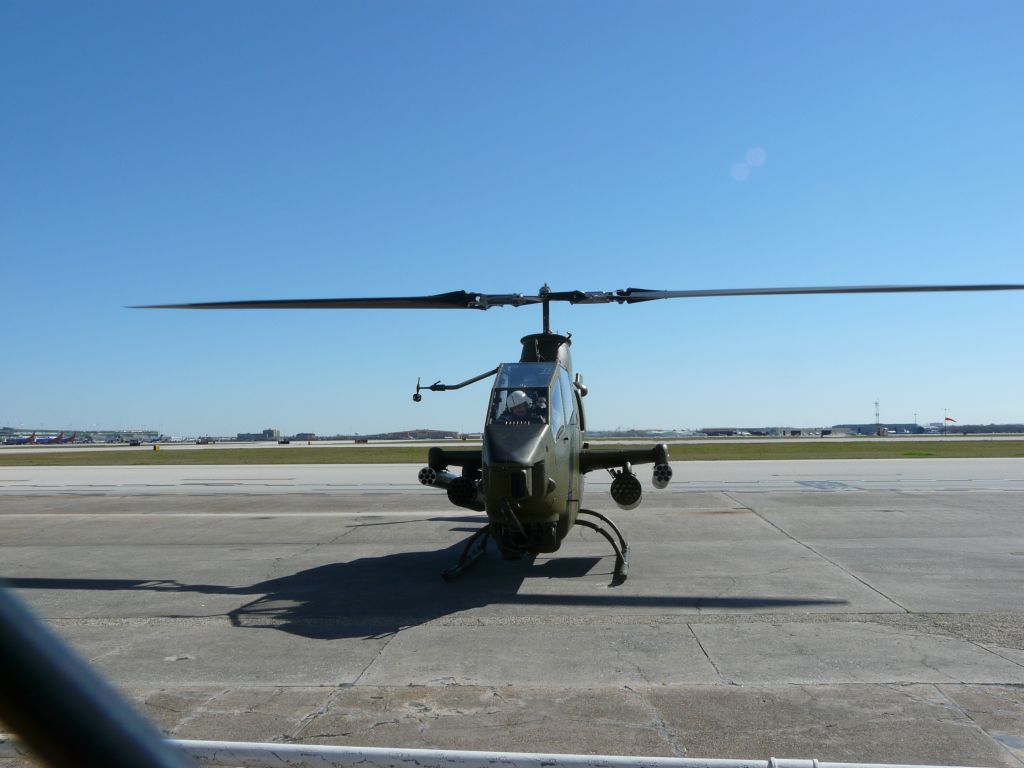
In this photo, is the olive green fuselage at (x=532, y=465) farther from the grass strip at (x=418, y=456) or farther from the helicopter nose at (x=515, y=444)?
the grass strip at (x=418, y=456)

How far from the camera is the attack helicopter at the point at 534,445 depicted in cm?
1010

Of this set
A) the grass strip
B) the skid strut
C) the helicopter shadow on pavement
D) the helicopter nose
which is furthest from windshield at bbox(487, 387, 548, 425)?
the grass strip

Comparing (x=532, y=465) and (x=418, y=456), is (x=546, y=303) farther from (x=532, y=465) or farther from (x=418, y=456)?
(x=418, y=456)

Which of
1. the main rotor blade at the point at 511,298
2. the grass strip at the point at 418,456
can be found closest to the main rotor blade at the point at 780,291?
the main rotor blade at the point at 511,298

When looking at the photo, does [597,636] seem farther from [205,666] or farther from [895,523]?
[895,523]

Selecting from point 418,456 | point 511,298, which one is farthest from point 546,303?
point 418,456

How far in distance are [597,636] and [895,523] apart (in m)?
11.0

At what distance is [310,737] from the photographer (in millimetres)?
5832

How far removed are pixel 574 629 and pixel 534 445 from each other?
2353 mm

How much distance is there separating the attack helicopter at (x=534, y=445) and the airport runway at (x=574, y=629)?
1037mm

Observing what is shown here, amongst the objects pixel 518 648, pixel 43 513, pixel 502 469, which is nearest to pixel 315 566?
pixel 502 469

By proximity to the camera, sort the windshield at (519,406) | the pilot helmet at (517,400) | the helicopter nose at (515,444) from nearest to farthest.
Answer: the helicopter nose at (515,444) → the windshield at (519,406) → the pilot helmet at (517,400)

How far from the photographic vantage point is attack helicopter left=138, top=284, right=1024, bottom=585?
10.1 m

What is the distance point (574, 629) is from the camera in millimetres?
9164
